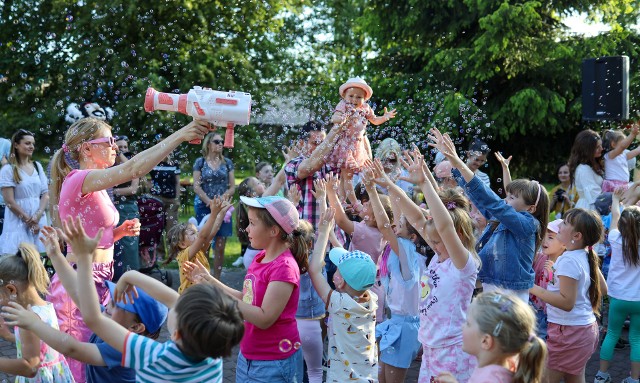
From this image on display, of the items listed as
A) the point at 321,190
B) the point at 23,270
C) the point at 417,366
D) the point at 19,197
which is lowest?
the point at 417,366

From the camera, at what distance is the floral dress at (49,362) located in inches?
136

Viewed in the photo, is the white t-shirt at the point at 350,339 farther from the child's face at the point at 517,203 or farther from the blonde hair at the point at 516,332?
the child's face at the point at 517,203

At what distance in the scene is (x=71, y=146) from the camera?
389 cm

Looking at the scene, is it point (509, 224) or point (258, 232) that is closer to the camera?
point (258, 232)

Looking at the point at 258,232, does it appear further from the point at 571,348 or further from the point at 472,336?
the point at 571,348

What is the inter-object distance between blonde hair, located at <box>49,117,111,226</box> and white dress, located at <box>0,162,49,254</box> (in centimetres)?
411

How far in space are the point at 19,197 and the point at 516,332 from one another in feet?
22.0

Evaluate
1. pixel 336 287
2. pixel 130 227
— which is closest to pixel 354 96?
pixel 336 287

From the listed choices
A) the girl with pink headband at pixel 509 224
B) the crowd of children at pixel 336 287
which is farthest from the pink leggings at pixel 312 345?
the girl with pink headband at pixel 509 224

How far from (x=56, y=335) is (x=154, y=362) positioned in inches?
19.2

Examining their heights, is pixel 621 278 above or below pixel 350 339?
above

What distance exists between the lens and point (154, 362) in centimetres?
260

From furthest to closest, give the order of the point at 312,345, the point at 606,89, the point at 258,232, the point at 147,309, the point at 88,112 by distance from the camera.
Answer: the point at 606,89
the point at 88,112
the point at 312,345
the point at 258,232
the point at 147,309

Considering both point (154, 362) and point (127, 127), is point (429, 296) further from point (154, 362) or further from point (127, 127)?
point (127, 127)
